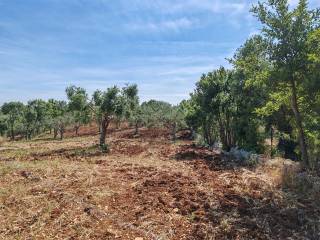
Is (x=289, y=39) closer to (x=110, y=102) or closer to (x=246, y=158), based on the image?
(x=246, y=158)

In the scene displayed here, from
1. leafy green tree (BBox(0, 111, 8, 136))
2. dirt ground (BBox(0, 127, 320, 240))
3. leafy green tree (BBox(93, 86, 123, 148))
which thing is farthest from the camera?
leafy green tree (BBox(0, 111, 8, 136))

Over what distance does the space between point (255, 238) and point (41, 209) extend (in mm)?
7272

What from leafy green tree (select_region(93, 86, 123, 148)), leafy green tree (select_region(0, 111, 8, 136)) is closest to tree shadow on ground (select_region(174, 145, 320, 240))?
leafy green tree (select_region(93, 86, 123, 148))

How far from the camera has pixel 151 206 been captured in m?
13.3

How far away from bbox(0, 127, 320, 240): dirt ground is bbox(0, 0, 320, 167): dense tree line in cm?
528

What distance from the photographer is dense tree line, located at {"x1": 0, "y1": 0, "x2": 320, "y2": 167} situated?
1931 centimetres

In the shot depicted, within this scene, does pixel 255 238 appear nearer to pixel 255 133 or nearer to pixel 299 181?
pixel 299 181

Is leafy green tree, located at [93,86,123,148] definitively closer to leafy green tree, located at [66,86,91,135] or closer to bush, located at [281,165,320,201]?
leafy green tree, located at [66,86,91,135]

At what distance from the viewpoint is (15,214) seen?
41.3 ft

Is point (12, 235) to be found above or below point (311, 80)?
below

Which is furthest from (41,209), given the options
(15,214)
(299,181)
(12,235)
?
(299,181)

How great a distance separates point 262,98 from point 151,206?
77.4ft

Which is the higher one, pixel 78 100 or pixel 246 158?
pixel 78 100

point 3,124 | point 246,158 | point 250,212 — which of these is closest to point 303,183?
point 250,212
